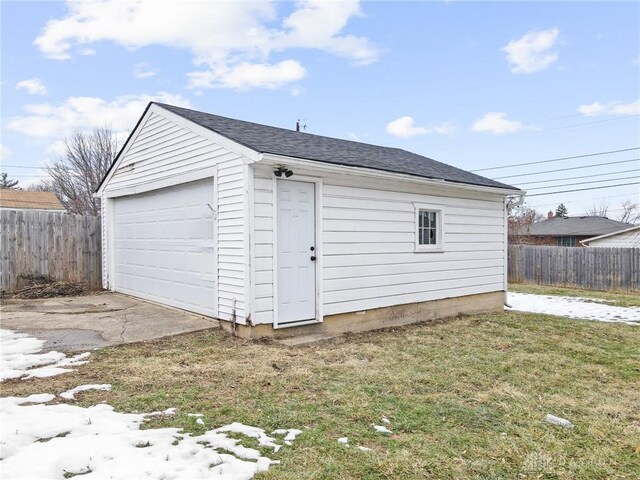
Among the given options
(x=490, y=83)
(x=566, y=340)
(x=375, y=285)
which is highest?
(x=490, y=83)

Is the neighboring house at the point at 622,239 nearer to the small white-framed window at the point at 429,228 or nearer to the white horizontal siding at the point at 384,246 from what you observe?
the white horizontal siding at the point at 384,246

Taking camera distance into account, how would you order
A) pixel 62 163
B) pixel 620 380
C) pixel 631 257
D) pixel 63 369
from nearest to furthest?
pixel 63 369, pixel 620 380, pixel 631 257, pixel 62 163

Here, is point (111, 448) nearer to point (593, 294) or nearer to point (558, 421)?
point (558, 421)

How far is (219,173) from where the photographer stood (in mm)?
6285

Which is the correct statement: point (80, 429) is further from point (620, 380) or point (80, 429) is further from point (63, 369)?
point (620, 380)

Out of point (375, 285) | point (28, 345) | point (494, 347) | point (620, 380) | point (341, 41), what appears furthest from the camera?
point (341, 41)

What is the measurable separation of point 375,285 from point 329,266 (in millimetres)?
1109

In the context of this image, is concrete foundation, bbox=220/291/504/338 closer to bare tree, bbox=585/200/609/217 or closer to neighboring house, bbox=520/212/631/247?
neighboring house, bbox=520/212/631/247

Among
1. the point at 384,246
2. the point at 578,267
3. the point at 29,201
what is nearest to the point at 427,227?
the point at 384,246

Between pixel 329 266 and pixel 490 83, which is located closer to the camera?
pixel 329 266

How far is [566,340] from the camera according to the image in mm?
6699

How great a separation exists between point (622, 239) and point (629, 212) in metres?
26.2

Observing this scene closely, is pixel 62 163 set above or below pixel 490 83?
below

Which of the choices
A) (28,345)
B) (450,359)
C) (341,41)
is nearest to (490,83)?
(341,41)
